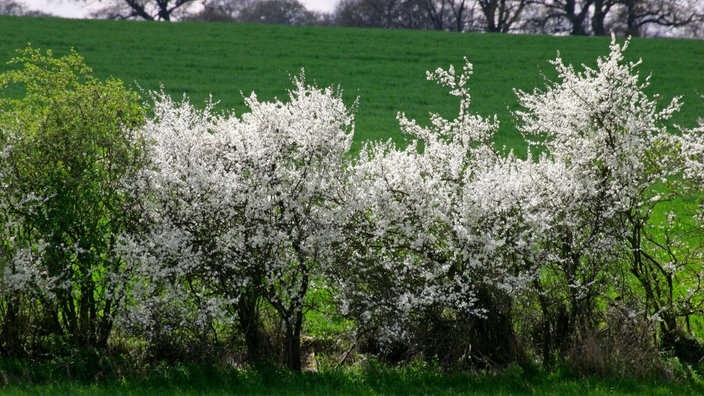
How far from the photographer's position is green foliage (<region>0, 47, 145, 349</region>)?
799cm

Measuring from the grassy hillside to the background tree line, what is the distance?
1087 centimetres

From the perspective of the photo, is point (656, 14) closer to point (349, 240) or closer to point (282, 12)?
point (282, 12)

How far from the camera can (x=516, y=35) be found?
133 ft

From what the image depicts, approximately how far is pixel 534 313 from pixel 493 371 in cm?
102

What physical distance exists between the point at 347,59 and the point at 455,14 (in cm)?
2528

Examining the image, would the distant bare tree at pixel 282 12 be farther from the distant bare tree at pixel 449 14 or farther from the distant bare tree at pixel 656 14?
→ the distant bare tree at pixel 656 14

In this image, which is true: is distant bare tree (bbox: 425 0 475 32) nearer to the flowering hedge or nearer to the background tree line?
the background tree line

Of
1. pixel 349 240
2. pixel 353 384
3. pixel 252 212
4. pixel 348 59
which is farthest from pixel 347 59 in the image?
pixel 353 384

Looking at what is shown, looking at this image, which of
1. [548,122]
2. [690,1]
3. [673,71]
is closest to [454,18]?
[690,1]

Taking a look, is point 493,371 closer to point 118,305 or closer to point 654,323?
point 654,323

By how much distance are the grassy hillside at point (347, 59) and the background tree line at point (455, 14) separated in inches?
428

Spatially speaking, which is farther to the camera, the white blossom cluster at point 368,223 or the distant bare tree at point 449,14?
the distant bare tree at point 449,14

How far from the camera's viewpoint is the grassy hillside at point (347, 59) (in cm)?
2831

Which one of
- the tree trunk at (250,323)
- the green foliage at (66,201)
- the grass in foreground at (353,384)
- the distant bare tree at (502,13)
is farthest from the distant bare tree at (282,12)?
the grass in foreground at (353,384)
